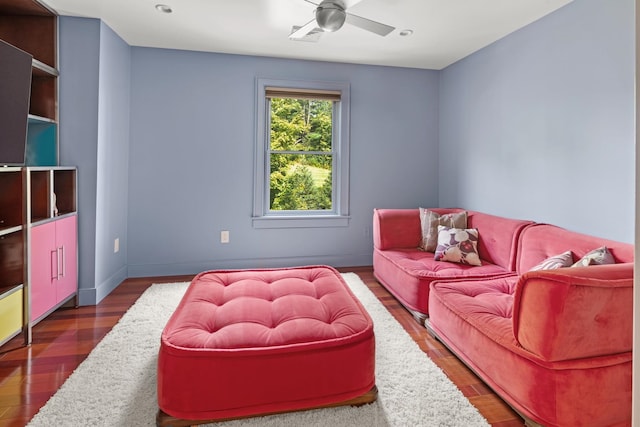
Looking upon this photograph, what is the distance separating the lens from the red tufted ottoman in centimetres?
158

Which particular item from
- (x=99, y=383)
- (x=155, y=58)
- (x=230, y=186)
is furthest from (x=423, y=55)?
(x=99, y=383)

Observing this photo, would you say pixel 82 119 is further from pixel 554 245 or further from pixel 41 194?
pixel 554 245

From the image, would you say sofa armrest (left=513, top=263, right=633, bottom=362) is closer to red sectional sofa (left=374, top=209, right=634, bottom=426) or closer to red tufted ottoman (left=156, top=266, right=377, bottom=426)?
red sectional sofa (left=374, top=209, right=634, bottom=426)

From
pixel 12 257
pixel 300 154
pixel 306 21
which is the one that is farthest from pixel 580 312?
pixel 300 154

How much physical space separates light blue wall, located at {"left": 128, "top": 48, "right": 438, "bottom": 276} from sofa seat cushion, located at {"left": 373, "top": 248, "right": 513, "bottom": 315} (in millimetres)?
1130

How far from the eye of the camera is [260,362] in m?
1.60

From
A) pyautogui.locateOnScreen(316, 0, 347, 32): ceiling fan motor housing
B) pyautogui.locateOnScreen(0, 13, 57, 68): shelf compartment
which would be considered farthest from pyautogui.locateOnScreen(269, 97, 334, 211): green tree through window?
Result: pyautogui.locateOnScreen(0, 13, 57, 68): shelf compartment

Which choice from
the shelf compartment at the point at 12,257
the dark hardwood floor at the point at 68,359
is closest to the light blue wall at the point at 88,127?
the dark hardwood floor at the point at 68,359

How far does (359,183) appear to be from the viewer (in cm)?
447

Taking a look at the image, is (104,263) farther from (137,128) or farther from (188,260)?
(137,128)

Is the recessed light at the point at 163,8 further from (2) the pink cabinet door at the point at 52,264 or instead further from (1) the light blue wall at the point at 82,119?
(2) the pink cabinet door at the point at 52,264

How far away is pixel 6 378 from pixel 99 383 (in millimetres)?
542

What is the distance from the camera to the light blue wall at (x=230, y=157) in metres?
3.96

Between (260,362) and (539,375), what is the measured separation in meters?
1.19
